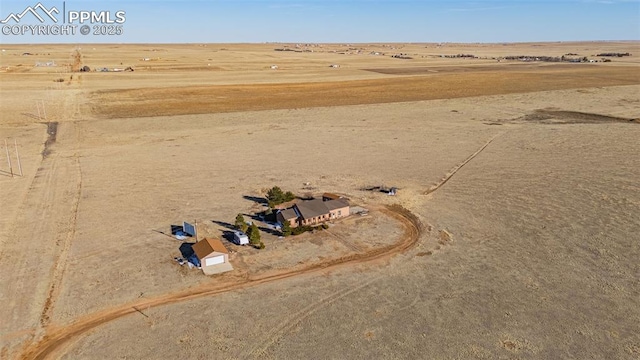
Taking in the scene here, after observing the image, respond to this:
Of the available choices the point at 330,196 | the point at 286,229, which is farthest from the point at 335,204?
the point at 286,229

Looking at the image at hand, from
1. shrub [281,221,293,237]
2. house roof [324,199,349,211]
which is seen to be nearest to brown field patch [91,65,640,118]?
house roof [324,199,349,211]

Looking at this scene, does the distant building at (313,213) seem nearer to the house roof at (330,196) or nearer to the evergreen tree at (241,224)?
the house roof at (330,196)

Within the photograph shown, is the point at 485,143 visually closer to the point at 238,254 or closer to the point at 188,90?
the point at 238,254

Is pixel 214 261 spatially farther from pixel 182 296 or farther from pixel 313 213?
pixel 313 213

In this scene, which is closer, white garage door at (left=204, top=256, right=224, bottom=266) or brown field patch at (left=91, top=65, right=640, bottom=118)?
white garage door at (left=204, top=256, right=224, bottom=266)

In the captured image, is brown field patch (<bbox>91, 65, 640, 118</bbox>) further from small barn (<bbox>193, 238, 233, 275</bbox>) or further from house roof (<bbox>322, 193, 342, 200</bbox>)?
small barn (<bbox>193, 238, 233, 275</bbox>)

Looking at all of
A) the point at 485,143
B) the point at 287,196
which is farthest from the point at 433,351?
the point at 485,143
